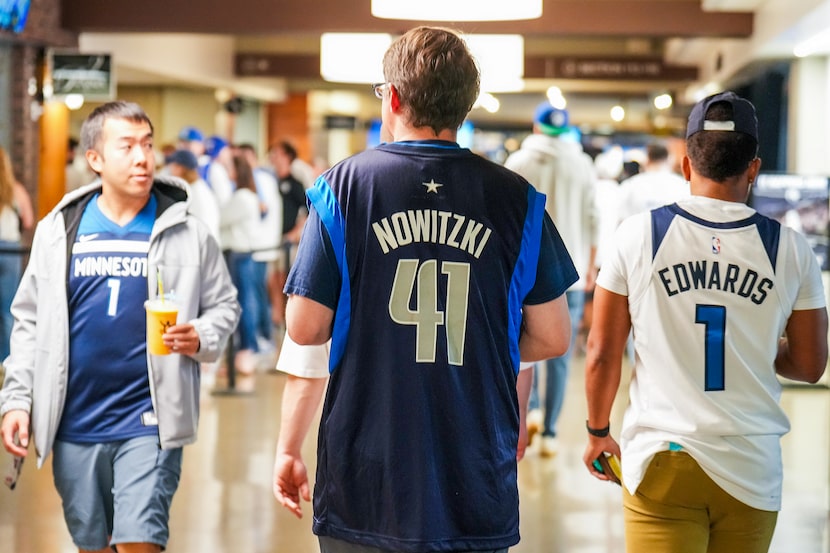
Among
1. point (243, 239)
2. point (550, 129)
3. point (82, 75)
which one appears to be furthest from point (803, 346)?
point (82, 75)

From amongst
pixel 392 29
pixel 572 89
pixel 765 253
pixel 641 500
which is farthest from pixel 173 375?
pixel 572 89

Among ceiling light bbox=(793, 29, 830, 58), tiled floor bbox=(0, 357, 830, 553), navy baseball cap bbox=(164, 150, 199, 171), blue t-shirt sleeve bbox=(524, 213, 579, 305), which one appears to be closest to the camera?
blue t-shirt sleeve bbox=(524, 213, 579, 305)

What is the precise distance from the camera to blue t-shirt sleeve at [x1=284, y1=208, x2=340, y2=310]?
2.21 metres

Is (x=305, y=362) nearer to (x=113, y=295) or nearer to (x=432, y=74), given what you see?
(x=432, y=74)

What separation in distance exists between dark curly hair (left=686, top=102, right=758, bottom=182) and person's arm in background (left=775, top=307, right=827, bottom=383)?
0.36 metres

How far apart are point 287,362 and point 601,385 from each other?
88 cm

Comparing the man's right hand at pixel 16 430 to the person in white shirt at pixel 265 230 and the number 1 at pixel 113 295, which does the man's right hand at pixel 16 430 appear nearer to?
the number 1 at pixel 113 295

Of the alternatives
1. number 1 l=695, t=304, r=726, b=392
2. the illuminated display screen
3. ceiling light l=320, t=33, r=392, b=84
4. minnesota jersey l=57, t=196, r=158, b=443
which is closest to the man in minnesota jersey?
minnesota jersey l=57, t=196, r=158, b=443

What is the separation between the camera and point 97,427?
11.1 ft

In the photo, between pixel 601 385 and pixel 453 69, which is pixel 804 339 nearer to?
pixel 601 385

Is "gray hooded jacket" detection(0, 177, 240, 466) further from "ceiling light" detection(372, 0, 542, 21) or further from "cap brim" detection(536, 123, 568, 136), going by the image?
"cap brim" detection(536, 123, 568, 136)

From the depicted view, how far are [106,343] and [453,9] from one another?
292cm

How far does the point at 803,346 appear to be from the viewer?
281cm

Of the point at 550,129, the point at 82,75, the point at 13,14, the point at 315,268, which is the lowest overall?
the point at 315,268
